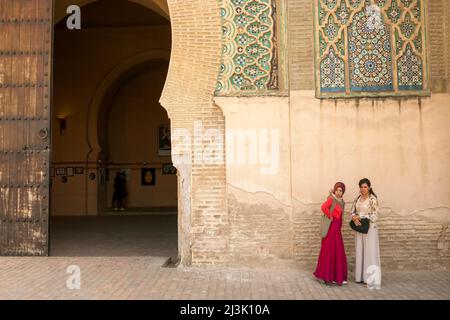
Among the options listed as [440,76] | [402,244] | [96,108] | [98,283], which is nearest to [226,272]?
[98,283]

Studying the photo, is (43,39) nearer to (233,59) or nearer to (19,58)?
(19,58)

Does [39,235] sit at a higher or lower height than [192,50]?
lower

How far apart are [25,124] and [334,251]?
444 centimetres

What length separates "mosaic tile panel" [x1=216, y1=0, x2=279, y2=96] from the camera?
5.57 m

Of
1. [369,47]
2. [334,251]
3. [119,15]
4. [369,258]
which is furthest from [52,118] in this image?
[119,15]

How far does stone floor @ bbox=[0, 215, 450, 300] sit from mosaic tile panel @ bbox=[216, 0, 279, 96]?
2208 millimetres

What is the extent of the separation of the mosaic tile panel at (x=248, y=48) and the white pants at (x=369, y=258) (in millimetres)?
2072

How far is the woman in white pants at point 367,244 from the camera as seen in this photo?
4586mm

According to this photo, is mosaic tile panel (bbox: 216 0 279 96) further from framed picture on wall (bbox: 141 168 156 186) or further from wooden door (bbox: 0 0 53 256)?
framed picture on wall (bbox: 141 168 156 186)

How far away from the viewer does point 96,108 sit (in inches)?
495

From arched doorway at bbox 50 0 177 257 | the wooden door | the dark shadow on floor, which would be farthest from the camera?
arched doorway at bbox 50 0 177 257

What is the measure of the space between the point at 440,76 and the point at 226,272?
3.47 metres

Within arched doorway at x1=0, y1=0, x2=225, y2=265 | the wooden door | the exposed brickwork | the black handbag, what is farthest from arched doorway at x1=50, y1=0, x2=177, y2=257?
the black handbag

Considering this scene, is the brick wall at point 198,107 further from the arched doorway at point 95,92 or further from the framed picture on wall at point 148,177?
the framed picture on wall at point 148,177
